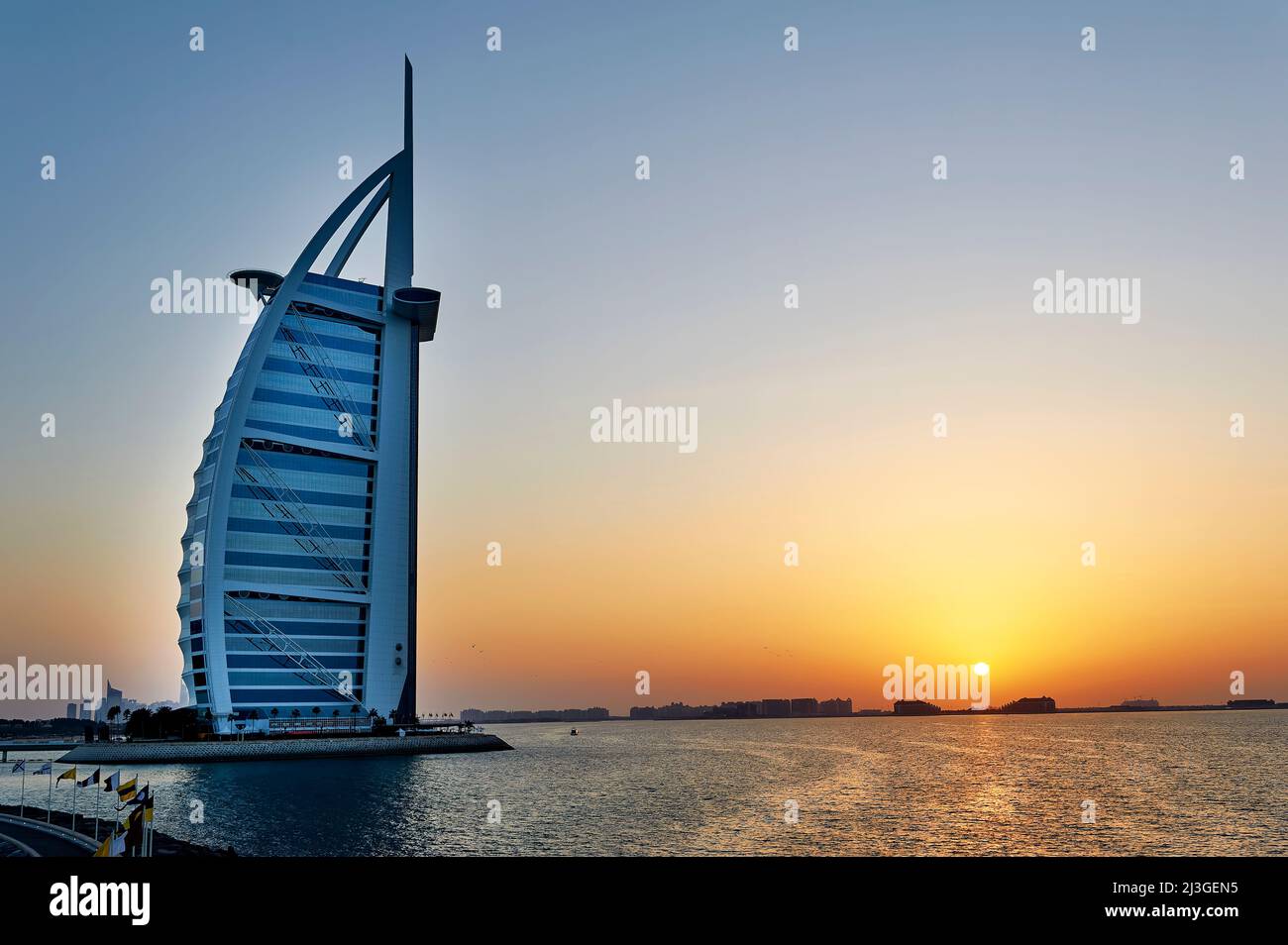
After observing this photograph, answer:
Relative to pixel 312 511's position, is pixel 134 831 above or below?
below

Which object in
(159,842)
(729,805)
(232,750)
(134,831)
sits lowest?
(232,750)

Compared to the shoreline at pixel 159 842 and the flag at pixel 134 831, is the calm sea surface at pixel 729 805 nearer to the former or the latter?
the shoreline at pixel 159 842

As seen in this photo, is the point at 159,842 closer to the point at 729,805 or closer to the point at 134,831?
the point at 134,831

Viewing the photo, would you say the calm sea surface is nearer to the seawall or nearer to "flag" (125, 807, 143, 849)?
the seawall

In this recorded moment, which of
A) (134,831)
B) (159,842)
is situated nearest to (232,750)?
(159,842)

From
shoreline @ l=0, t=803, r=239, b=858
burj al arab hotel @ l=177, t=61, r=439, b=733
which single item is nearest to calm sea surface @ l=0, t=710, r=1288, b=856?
shoreline @ l=0, t=803, r=239, b=858

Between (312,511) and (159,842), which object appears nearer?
(159,842)
